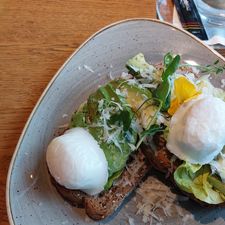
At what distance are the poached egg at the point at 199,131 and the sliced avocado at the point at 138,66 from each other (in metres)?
0.20

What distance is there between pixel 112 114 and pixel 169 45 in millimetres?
440

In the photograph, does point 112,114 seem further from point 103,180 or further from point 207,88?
point 207,88

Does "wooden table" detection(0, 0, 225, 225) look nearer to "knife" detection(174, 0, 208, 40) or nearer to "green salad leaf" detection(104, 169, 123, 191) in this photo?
"knife" detection(174, 0, 208, 40)

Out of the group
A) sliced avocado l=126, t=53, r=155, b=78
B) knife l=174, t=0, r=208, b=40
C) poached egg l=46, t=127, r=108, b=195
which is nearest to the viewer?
poached egg l=46, t=127, r=108, b=195

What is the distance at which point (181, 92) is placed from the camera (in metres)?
1.24

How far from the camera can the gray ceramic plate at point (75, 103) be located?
3.88 ft

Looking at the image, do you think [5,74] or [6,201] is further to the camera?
[5,74]

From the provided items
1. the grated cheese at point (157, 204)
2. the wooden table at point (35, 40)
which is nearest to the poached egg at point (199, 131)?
the grated cheese at point (157, 204)

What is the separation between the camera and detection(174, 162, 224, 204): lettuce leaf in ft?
3.81

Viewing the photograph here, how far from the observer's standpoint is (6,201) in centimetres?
117

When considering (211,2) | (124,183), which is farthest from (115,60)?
(211,2)

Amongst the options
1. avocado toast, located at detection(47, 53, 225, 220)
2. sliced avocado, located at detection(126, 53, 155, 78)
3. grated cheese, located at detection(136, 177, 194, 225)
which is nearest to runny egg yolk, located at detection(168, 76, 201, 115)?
avocado toast, located at detection(47, 53, 225, 220)

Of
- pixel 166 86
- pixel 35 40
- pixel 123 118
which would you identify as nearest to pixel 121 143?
pixel 123 118

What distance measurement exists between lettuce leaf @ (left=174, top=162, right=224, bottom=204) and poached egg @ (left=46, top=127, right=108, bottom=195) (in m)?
0.20
